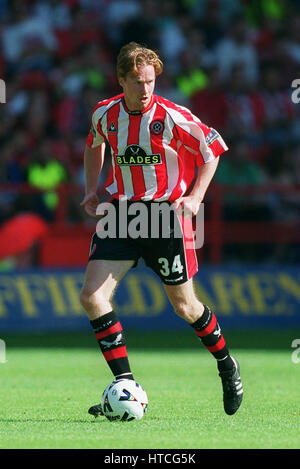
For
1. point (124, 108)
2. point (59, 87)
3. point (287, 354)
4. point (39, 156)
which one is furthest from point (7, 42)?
point (124, 108)

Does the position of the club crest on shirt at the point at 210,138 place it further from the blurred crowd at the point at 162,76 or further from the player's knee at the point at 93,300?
the blurred crowd at the point at 162,76

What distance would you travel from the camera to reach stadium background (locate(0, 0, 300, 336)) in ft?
39.8

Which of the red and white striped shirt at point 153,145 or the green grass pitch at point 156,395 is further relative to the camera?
the red and white striped shirt at point 153,145

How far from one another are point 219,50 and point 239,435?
36.0ft

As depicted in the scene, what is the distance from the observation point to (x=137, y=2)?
15.9 meters

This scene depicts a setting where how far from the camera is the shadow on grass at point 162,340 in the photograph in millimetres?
10516

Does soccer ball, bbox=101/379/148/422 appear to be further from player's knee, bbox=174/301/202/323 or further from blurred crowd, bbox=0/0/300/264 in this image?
blurred crowd, bbox=0/0/300/264

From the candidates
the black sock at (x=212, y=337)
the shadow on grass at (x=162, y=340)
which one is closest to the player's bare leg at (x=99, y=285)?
the black sock at (x=212, y=337)

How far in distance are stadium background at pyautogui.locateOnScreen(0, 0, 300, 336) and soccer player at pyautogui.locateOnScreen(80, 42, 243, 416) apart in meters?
4.95

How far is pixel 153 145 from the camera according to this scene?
5883 mm

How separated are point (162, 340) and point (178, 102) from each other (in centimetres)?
457

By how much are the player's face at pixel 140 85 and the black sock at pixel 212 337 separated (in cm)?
137

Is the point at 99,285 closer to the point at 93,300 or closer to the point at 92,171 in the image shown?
the point at 93,300

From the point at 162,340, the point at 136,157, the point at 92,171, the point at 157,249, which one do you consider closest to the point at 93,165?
the point at 92,171
